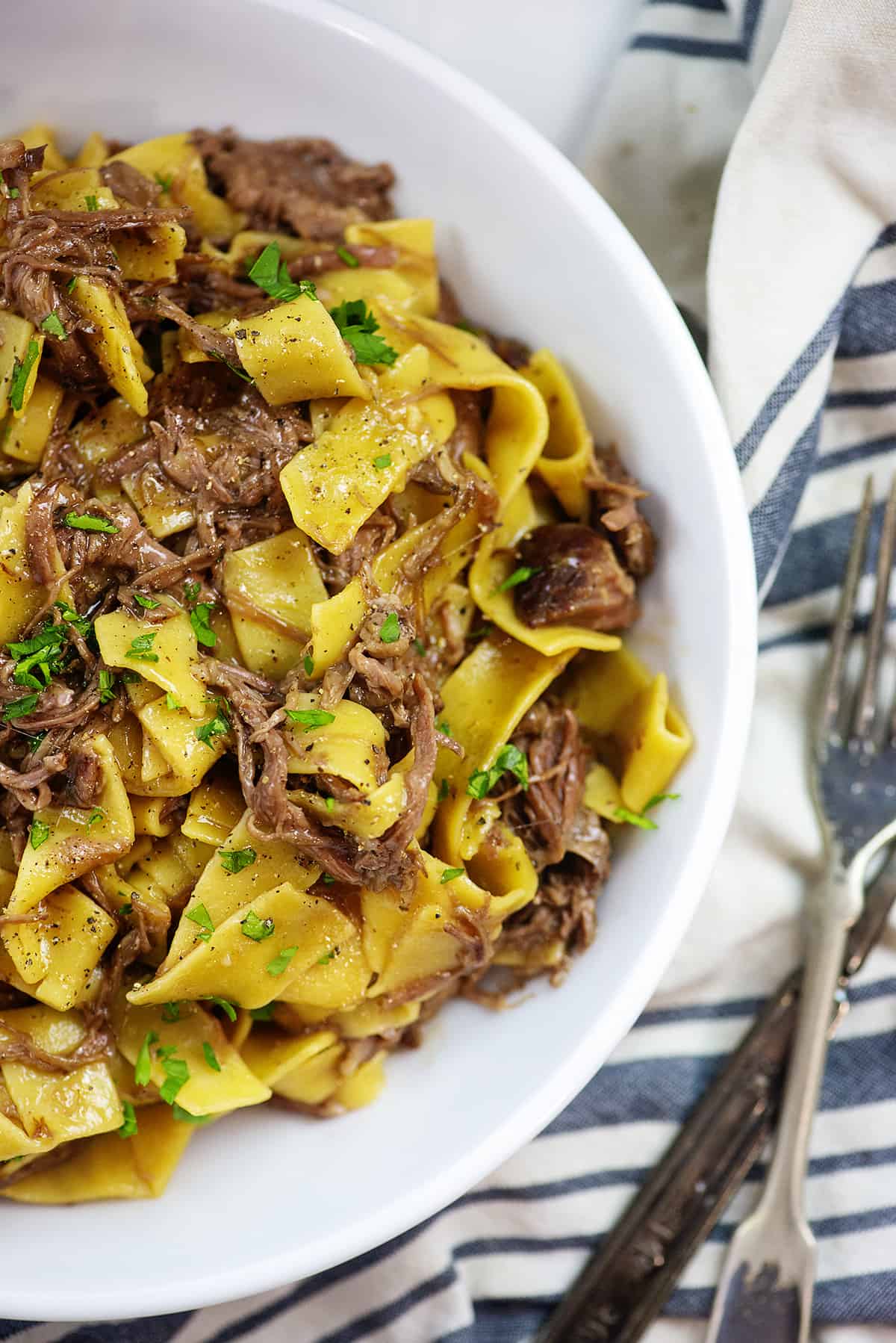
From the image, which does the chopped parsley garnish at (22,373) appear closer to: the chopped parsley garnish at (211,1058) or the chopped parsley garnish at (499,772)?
the chopped parsley garnish at (499,772)

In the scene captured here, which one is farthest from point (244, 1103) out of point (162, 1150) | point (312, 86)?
point (312, 86)

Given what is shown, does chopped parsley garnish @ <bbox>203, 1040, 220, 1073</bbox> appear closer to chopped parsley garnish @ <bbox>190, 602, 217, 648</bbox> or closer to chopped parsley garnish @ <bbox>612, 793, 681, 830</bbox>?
chopped parsley garnish @ <bbox>190, 602, 217, 648</bbox>

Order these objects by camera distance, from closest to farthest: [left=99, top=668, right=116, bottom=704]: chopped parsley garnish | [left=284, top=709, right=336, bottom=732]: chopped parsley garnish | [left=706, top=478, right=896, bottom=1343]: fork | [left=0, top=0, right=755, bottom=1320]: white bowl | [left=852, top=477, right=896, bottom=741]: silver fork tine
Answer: [left=284, top=709, right=336, bottom=732]: chopped parsley garnish, [left=99, top=668, right=116, bottom=704]: chopped parsley garnish, [left=0, top=0, right=755, bottom=1320]: white bowl, [left=852, top=477, right=896, bottom=741]: silver fork tine, [left=706, top=478, right=896, bottom=1343]: fork

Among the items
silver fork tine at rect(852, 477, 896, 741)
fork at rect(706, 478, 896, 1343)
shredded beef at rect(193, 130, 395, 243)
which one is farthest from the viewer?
fork at rect(706, 478, 896, 1343)

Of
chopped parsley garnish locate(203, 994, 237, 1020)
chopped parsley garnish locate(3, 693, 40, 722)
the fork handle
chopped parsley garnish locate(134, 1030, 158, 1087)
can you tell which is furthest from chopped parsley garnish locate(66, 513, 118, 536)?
the fork handle

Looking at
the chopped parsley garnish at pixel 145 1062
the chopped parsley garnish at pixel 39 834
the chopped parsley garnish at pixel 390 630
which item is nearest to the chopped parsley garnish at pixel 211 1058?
the chopped parsley garnish at pixel 145 1062

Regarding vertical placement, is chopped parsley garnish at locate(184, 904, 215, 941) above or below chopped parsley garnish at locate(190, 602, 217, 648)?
below

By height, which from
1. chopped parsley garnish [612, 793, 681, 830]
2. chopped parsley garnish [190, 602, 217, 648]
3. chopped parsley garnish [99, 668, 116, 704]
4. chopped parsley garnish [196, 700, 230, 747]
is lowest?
chopped parsley garnish [612, 793, 681, 830]
